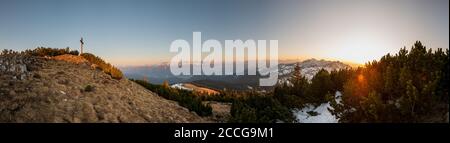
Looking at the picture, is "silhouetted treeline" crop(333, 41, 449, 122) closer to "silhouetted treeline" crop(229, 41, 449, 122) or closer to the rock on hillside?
"silhouetted treeline" crop(229, 41, 449, 122)

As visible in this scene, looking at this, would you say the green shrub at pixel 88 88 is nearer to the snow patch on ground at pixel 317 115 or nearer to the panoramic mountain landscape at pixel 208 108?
the panoramic mountain landscape at pixel 208 108

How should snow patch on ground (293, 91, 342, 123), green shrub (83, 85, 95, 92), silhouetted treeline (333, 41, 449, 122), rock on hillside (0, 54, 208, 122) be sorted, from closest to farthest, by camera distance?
silhouetted treeline (333, 41, 449, 122) < rock on hillside (0, 54, 208, 122) < green shrub (83, 85, 95, 92) < snow patch on ground (293, 91, 342, 123)

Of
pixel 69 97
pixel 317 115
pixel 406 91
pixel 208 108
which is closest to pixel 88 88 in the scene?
pixel 69 97

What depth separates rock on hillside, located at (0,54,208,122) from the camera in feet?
28.7

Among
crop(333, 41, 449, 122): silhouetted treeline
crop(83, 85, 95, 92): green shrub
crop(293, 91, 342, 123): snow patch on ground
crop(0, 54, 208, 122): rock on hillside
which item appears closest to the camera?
crop(333, 41, 449, 122): silhouetted treeline

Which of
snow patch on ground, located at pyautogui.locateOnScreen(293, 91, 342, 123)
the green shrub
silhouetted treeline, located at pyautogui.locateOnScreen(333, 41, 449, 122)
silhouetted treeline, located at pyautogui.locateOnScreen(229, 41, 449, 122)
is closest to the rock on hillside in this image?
the green shrub

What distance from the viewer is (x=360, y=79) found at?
10.5 metres

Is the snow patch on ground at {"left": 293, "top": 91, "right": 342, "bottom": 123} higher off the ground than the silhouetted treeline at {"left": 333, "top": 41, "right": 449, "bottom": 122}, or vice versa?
the silhouetted treeline at {"left": 333, "top": 41, "right": 449, "bottom": 122}

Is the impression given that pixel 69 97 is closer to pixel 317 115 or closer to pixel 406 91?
pixel 317 115

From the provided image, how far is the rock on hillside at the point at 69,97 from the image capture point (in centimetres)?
873

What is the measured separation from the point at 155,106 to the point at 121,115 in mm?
2237

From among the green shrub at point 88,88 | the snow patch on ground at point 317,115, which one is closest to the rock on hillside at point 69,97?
the green shrub at point 88,88
